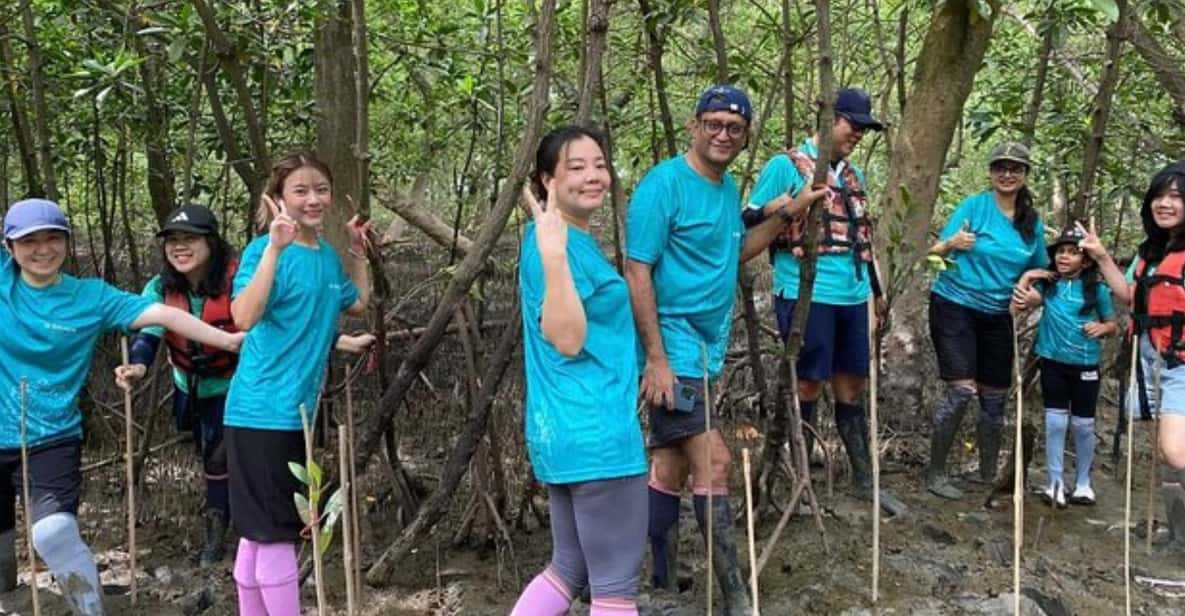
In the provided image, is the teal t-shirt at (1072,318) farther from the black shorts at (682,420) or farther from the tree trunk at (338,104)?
the tree trunk at (338,104)

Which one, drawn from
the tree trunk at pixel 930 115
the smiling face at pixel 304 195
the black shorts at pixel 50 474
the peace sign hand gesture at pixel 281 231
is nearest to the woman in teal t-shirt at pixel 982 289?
the tree trunk at pixel 930 115

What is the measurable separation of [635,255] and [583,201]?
0.43 m

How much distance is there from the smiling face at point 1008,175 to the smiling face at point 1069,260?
1.02 feet

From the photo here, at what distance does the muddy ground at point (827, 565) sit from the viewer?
340cm

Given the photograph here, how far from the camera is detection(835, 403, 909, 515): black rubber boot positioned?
420 cm

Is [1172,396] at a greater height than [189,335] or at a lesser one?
lesser

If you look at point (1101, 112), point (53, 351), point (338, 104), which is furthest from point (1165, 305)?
point (53, 351)

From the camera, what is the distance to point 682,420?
2.90 m

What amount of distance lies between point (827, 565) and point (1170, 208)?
5.82 ft

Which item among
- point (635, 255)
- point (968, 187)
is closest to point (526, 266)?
point (635, 255)

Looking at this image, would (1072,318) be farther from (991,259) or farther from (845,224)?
(845,224)

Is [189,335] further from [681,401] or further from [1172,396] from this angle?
[1172,396]

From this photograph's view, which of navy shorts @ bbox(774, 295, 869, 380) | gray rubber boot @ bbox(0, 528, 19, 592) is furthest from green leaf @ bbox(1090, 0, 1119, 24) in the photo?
gray rubber boot @ bbox(0, 528, 19, 592)

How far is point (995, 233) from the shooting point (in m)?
4.37
